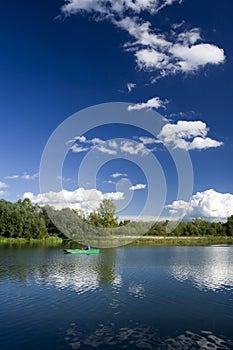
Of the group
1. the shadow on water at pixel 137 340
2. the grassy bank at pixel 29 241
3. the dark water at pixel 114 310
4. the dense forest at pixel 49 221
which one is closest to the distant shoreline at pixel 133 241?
the grassy bank at pixel 29 241

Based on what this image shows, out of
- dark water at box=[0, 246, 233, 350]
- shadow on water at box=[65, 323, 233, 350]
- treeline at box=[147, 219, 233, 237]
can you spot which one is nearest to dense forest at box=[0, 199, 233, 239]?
treeline at box=[147, 219, 233, 237]

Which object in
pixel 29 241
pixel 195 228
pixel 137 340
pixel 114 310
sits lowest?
pixel 137 340

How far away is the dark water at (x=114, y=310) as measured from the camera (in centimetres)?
1545

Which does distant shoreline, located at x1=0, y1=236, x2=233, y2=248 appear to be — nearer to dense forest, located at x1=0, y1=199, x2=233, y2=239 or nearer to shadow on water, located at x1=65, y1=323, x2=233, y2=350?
dense forest, located at x1=0, y1=199, x2=233, y2=239

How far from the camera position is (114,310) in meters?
20.5

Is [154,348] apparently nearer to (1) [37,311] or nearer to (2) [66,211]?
(1) [37,311]

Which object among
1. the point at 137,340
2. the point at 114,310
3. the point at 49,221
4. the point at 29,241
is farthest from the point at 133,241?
the point at 137,340

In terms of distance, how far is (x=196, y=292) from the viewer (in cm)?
2616

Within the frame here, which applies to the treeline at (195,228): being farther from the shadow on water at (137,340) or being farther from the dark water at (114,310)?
the shadow on water at (137,340)

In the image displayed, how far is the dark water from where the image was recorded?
50.7 ft

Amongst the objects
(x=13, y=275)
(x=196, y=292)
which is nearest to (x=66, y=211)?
(x=13, y=275)

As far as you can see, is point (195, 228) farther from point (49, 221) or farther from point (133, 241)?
point (49, 221)

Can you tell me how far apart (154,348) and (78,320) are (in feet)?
17.4

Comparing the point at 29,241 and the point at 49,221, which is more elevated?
the point at 49,221
